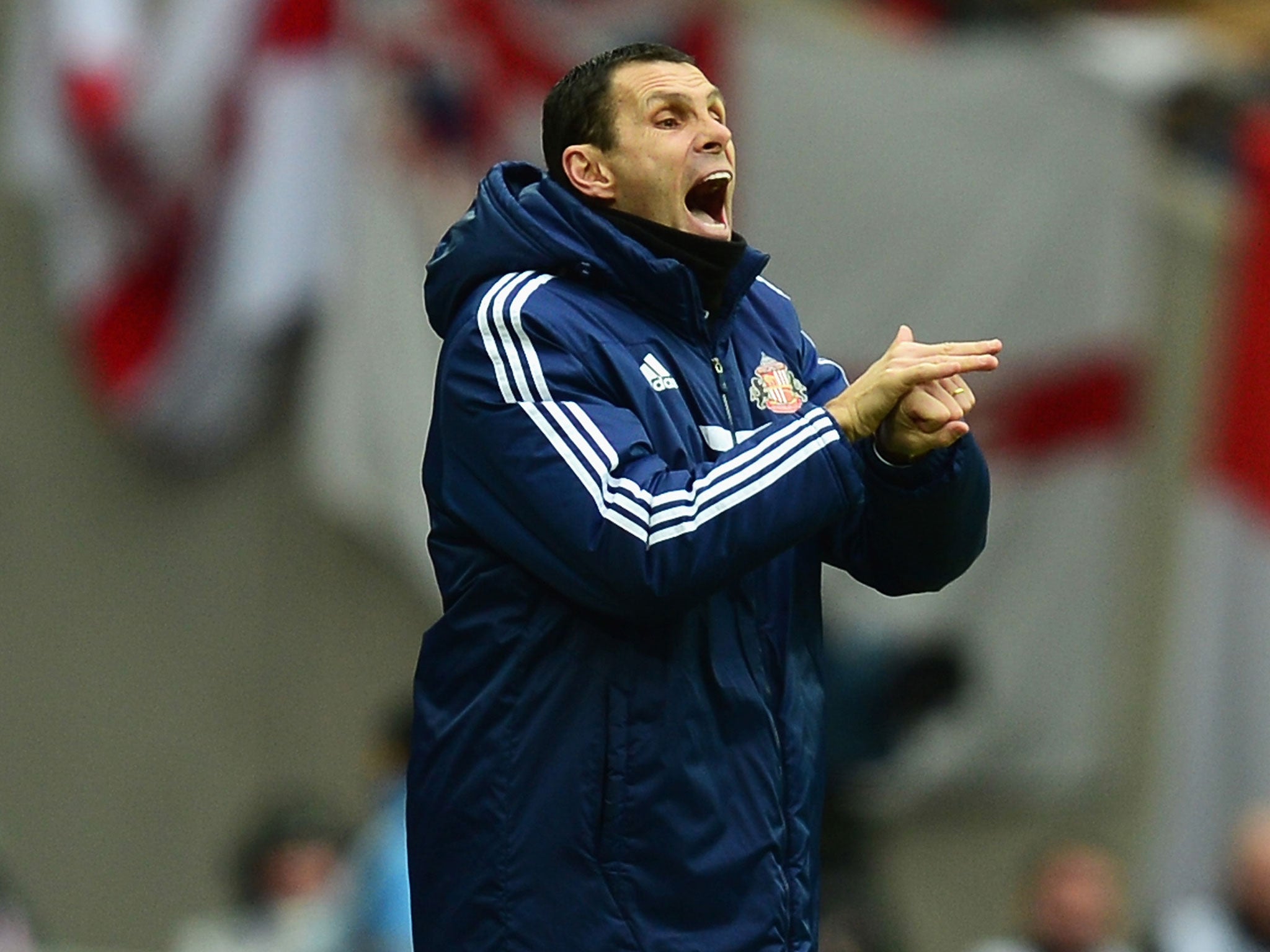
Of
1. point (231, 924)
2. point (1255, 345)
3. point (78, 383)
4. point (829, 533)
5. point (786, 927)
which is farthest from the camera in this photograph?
point (78, 383)

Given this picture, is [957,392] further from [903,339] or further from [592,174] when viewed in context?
[592,174]

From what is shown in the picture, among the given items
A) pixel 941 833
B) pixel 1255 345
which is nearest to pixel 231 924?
pixel 941 833

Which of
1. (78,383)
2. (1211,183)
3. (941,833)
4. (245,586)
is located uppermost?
(1211,183)

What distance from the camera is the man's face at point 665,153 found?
2.87 meters

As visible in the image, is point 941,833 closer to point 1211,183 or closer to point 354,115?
point 1211,183

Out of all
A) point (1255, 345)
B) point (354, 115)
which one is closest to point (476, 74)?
point (354, 115)

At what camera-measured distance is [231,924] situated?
7.79 m

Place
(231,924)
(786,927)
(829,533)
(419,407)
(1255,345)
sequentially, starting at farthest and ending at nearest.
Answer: (419,407)
(231,924)
(1255,345)
(829,533)
(786,927)

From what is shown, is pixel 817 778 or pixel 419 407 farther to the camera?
pixel 419 407

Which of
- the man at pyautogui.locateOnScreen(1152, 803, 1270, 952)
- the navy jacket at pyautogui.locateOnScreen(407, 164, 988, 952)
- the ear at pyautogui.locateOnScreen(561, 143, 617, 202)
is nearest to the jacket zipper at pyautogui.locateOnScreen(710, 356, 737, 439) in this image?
the navy jacket at pyautogui.locateOnScreen(407, 164, 988, 952)

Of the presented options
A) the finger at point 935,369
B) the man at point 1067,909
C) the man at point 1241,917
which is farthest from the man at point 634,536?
the man at point 1067,909

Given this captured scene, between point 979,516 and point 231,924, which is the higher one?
point 979,516

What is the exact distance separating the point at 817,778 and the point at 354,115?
243 inches

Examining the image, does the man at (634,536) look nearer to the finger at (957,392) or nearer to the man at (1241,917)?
the finger at (957,392)
